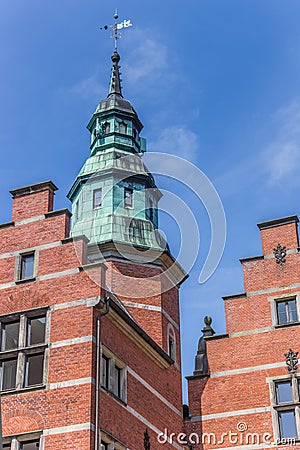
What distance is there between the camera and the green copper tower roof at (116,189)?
27.4 metres

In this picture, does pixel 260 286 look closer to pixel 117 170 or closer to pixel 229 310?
pixel 229 310

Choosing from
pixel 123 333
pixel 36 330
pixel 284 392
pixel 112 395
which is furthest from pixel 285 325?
pixel 36 330

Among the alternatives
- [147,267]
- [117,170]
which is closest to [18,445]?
[147,267]

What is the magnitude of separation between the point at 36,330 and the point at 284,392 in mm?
7378

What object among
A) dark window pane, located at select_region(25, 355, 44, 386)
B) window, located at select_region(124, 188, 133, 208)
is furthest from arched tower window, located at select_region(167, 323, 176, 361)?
dark window pane, located at select_region(25, 355, 44, 386)

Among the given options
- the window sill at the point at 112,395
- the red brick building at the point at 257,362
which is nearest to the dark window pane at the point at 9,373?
the window sill at the point at 112,395

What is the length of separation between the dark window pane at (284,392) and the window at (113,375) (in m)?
4.84

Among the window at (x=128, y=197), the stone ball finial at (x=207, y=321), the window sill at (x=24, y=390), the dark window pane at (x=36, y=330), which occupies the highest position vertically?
the window at (x=128, y=197)

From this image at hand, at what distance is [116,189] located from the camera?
92.8 ft

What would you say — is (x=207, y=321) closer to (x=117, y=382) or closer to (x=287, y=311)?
(x=287, y=311)

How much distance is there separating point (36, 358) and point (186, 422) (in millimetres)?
6292

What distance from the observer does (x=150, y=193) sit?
1158 inches

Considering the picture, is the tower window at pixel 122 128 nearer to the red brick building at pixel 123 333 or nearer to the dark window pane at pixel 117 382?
the red brick building at pixel 123 333

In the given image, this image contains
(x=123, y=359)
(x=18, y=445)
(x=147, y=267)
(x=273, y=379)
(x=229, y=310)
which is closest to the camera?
(x=18, y=445)
